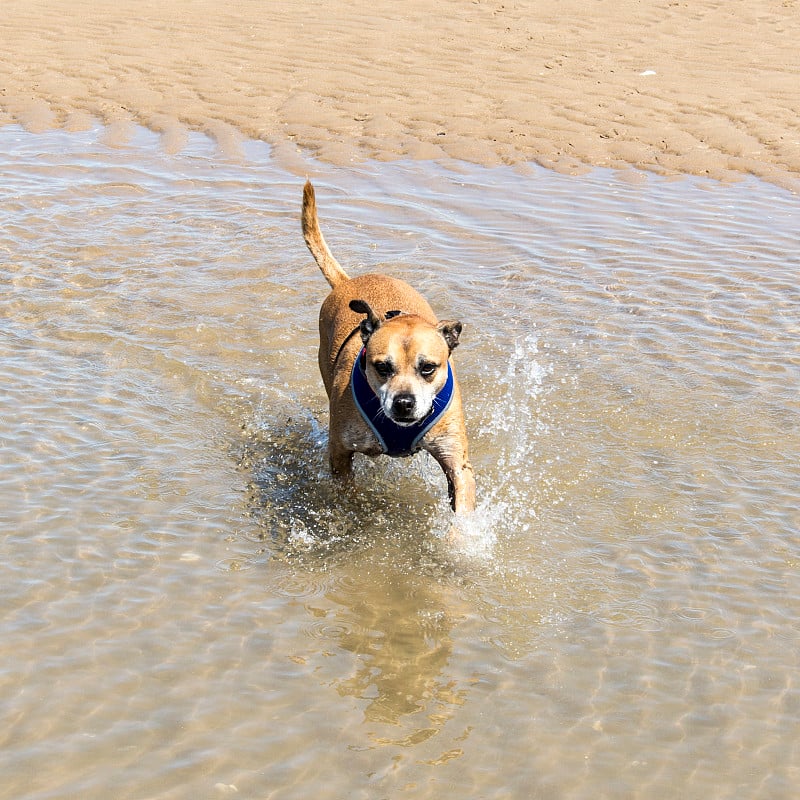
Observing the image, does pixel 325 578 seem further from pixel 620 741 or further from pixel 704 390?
pixel 704 390

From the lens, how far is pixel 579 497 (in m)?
6.76

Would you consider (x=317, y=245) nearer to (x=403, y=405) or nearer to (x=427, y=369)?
(x=427, y=369)

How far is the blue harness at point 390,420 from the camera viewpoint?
614 cm

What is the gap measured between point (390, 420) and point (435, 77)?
39.4ft

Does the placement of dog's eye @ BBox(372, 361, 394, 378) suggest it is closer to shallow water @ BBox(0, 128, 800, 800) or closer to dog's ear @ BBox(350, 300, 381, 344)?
dog's ear @ BBox(350, 300, 381, 344)

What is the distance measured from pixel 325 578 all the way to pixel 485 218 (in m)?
7.12

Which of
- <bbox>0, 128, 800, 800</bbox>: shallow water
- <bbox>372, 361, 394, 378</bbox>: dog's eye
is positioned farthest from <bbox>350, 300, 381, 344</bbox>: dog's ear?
<bbox>0, 128, 800, 800</bbox>: shallow water

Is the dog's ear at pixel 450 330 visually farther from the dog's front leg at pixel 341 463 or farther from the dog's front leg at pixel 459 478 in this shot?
the dog's front leg at pixel 341 463

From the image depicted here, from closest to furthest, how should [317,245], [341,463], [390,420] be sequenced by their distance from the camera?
1. [390,420]
2. [341,463]
3. [317,245]

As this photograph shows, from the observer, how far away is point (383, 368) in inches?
235

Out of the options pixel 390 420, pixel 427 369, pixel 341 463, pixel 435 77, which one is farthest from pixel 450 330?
pixel 435 77

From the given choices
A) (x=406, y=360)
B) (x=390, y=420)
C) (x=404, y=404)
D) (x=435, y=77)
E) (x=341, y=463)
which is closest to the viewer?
(x=404, y=404)

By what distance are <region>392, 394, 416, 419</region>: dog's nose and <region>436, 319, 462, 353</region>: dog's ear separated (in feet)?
1.79

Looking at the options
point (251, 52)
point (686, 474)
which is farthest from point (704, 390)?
point (251, 52)
